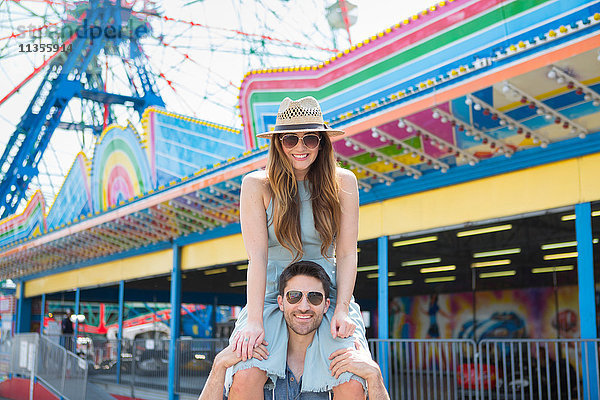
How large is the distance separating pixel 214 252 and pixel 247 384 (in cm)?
1025

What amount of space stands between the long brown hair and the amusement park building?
3431 millimetres

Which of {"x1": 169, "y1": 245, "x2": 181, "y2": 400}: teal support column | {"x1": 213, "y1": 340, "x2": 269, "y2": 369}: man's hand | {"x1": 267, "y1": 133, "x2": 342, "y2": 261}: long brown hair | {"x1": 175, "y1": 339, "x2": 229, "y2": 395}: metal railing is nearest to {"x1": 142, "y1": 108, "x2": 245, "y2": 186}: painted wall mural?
{"x1": 169, "y1": 245, "x2": 181, "y2": 400}: teal support column

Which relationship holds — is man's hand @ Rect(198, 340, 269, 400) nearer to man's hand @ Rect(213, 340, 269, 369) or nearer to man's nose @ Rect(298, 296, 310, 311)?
man's hand @ Rect(213, 340, 269, 369)

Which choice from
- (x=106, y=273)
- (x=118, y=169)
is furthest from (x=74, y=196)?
(x=118, y=169)

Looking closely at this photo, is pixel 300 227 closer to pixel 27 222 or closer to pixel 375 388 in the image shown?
pixel 375 388

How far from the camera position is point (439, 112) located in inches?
266

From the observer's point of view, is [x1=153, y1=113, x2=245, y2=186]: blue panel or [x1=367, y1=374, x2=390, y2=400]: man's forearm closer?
[x1=367, y1=374, x2=390, y2=400]: man's forearm

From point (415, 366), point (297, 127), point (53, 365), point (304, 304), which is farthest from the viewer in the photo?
point (53, 365)

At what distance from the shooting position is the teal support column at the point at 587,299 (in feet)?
21.9

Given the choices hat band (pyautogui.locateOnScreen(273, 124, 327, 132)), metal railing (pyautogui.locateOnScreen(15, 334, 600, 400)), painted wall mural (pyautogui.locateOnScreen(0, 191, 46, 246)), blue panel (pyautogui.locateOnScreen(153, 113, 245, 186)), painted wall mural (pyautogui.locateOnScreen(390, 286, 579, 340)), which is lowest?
metal railing (pyautogui.locateOnScreen(15, 334, 600, 400))

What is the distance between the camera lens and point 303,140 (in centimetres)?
295

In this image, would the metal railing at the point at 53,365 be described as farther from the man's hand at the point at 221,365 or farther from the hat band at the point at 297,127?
the hat band at the point at 297,127

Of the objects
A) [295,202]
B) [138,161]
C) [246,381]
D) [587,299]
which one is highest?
[138,161]

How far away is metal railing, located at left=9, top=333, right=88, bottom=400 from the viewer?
39.1 ft
